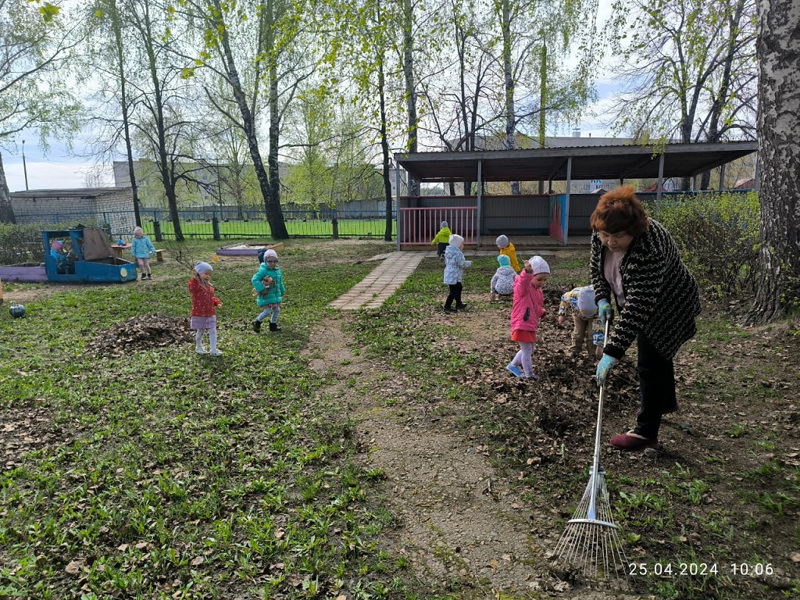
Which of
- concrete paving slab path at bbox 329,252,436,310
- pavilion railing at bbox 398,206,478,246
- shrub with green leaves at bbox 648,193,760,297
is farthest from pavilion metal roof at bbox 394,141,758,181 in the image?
shrub with green leaves at bbox 648,193,760,297

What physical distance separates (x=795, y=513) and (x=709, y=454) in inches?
27.8

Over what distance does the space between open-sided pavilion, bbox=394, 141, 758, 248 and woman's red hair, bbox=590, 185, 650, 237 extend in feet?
42.2

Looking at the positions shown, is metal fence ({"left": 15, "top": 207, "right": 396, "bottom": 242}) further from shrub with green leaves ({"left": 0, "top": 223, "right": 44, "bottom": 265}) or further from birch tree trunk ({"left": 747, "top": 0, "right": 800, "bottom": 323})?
birch tree trunk ({"left": 747, "top": 0, "right": 800, "bottom": 323})

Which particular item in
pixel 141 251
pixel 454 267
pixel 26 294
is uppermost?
pixel 141 251

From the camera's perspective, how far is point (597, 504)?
9.70 feet

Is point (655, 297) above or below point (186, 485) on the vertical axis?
above

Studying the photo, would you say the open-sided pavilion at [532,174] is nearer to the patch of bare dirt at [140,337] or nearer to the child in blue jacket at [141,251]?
the child in blue jacket at [141,251]

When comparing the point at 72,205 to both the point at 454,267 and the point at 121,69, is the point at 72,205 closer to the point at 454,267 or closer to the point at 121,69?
the point at 121,69

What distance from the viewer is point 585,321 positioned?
5.74 metres

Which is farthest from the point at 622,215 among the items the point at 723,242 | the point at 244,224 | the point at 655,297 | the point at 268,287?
the point at 244,224

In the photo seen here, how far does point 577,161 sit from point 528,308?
14.9m

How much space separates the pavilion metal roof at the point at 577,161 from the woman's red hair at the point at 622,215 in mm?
12863

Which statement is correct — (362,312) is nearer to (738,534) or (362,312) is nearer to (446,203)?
(738,534)

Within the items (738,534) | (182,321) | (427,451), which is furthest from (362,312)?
(738,534)
